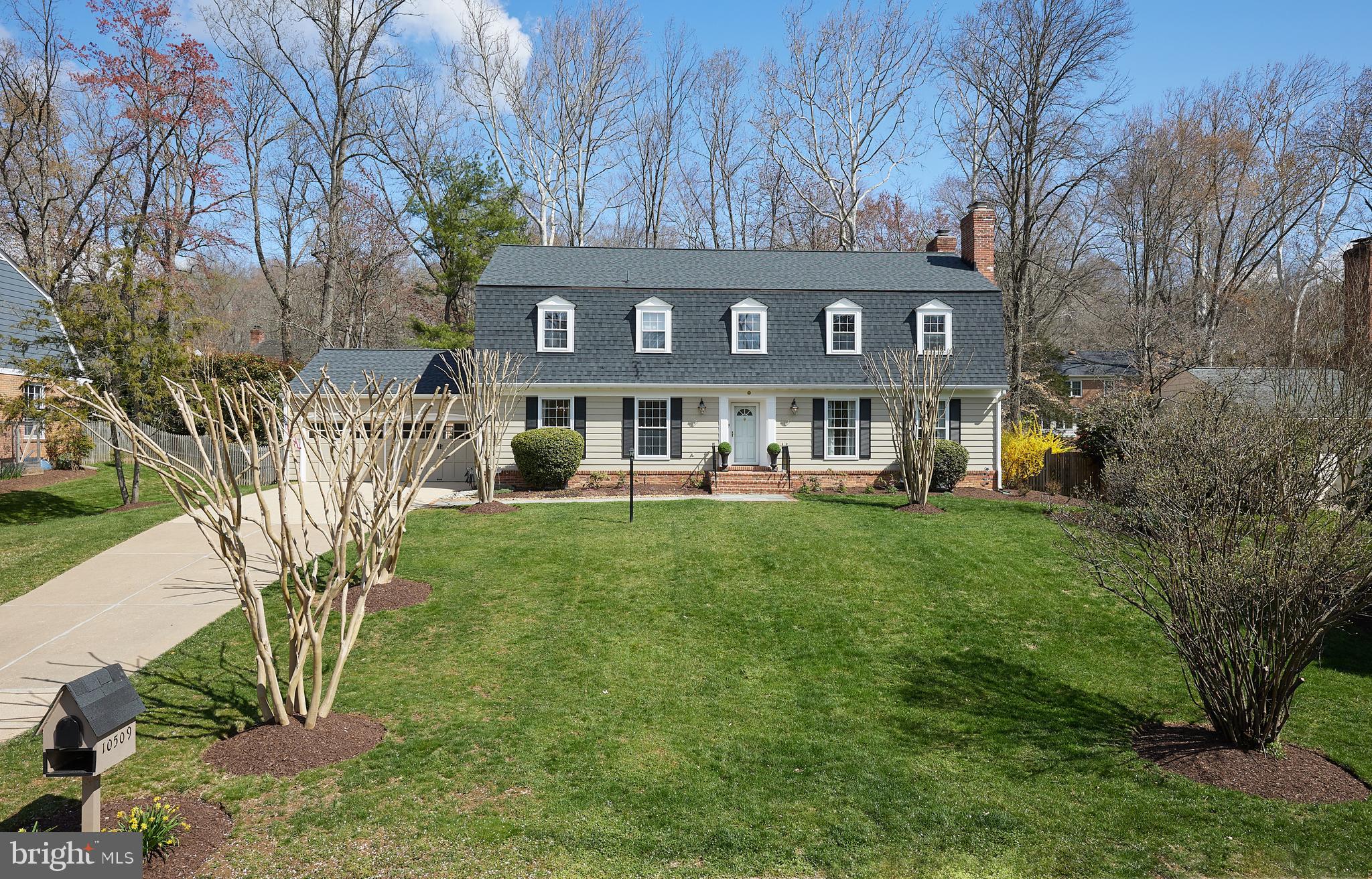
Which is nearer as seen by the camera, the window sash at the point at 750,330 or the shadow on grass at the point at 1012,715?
the shadow on grass at the point at 1012,715

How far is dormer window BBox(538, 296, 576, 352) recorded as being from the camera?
63.0 feet

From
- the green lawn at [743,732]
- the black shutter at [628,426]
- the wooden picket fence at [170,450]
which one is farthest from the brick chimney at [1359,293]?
the wooden picket fence at [170,450]

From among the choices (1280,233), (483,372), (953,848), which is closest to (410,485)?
(953,848)

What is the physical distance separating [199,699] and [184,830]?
241 centimetres

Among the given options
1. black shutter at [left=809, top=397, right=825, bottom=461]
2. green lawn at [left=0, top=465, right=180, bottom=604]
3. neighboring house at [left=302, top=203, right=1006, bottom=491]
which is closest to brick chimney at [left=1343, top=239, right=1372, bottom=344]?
neighboring house at [left=302, top=203, right=1006, bottom=491]

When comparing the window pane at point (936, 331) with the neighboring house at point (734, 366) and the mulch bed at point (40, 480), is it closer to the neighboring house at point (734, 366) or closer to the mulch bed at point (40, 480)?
the neighboring house at point (734, 366)

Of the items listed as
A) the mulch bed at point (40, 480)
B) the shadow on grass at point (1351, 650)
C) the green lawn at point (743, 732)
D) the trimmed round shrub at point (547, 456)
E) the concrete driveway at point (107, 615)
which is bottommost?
the shadow on grass at point (1351, 650)

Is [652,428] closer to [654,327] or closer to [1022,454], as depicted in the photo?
[654,327]

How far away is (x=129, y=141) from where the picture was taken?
24750 millimetres

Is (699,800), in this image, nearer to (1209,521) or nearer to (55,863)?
(55,863)

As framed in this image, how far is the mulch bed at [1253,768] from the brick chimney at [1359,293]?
13177 millimetres

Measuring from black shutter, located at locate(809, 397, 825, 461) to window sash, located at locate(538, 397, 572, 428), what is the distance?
20.3 ft

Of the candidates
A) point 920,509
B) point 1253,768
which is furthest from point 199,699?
point 920,509

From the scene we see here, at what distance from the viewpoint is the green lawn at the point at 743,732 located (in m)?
4.82
